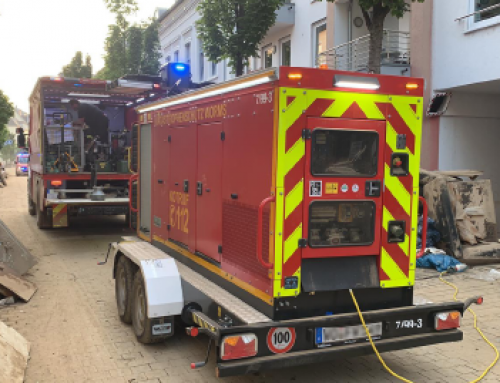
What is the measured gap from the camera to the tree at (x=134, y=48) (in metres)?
24.0

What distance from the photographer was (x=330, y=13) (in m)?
15.1

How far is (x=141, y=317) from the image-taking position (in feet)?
17.0

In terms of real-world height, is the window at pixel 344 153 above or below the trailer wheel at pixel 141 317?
above

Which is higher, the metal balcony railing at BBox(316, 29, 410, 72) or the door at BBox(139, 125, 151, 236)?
the metal balcony railing at BBox(316, 29, 410, 72)

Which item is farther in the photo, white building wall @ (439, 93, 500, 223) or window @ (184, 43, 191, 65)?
window @ (184, 43, 191, 65)

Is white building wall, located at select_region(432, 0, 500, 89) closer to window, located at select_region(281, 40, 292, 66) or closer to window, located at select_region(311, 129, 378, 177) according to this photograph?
window, located at select_region(311, 129, 378, 177)

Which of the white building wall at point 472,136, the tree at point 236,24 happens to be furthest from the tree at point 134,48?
the white building wall at point 472,136

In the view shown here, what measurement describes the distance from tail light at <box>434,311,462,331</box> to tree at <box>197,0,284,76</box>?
10670 mm

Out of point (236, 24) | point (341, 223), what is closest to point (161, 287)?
point (341, 223)

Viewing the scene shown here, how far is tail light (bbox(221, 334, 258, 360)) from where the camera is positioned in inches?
140

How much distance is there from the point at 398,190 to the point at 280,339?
161 cm

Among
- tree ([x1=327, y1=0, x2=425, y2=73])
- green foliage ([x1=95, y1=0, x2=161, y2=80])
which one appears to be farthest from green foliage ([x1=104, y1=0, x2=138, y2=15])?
tree ([x1=327, y1=0, x2=425, y2=73])

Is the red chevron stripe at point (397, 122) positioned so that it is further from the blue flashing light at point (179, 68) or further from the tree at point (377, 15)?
the blue flashing light at point (179, 68)

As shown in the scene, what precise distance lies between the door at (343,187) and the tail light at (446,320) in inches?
29.7
